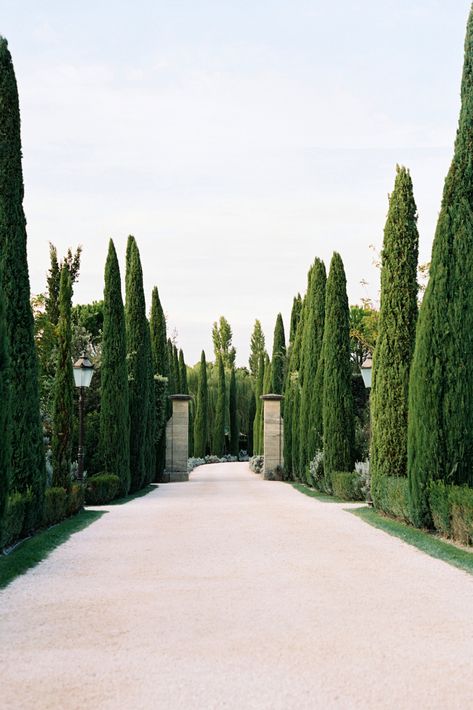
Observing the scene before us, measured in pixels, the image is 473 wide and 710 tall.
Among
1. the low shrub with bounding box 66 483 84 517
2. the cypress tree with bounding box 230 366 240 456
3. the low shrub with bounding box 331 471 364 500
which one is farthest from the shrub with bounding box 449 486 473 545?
the cypress tree with bounding box 230 366 240 456

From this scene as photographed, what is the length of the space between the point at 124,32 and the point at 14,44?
4.11m

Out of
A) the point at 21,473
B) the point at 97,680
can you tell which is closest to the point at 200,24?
the point at 21,473

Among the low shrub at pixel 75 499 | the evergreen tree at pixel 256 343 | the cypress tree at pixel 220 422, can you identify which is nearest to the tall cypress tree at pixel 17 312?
the low shrub at pixel 75 499

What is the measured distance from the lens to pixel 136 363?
27.1 m

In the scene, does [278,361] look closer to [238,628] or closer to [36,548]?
[36,548]

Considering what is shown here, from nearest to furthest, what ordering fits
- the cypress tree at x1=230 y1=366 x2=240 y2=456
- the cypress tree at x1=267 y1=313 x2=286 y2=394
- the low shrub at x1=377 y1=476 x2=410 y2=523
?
the low shrub at x1=377 y1=476 x2=410 y2=523, the cypress tree at x1=267 y1=313 x2=286 y2=394, the cypress tree at x1=230 y1=366 x2=240 y2=456

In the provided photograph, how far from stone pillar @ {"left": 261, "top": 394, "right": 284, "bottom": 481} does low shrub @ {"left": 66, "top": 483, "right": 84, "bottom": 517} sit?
713 inches

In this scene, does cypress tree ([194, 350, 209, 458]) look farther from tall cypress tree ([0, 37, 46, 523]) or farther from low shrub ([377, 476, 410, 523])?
tall cypress tree ([0, 37, 46, 523])

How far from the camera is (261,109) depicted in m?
12.9

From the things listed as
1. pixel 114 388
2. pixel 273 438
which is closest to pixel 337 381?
pixel 114 388

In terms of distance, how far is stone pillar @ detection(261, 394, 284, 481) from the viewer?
3525 cm

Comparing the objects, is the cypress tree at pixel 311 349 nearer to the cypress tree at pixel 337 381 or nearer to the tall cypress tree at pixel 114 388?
the cypress tree at pixel 337 381

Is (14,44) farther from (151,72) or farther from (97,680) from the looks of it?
(97,680)

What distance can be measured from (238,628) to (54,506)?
8697 mm
